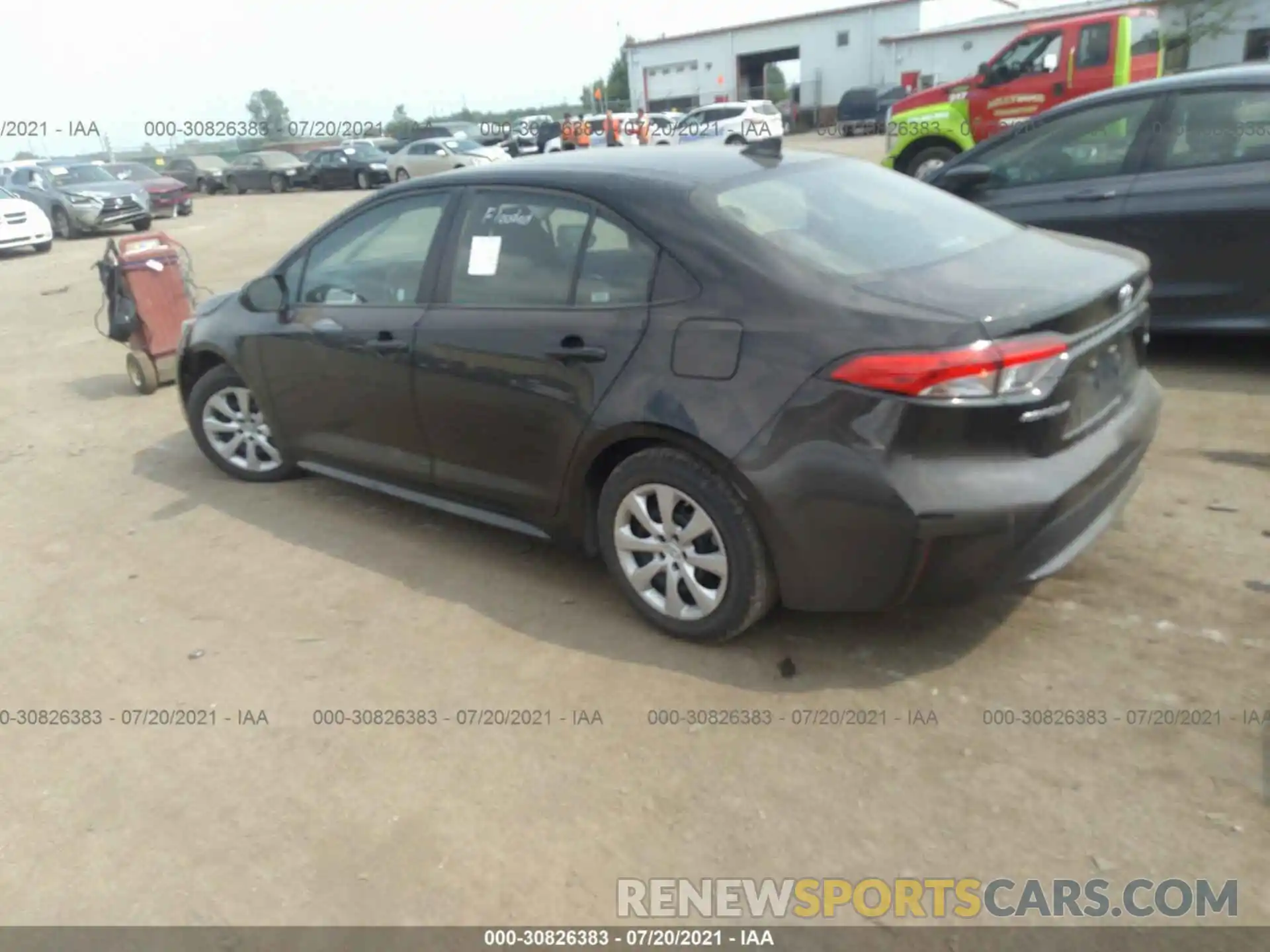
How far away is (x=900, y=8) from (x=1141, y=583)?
4906 cm

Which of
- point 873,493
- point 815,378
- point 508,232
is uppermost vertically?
point 508,232

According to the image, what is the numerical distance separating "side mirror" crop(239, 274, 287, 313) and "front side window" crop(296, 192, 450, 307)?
0.39 feet

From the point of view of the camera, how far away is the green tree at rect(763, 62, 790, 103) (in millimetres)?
55062

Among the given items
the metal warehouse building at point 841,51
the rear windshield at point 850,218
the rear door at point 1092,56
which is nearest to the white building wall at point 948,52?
the metal warehouse building at point 841,51

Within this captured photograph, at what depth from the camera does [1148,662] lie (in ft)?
10.5

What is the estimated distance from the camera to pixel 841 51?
4875cm

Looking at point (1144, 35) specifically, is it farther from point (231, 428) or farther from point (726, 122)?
point (726, 122)

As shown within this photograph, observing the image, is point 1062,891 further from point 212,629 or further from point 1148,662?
point 212,629

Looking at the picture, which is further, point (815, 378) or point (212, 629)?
point (212, 629)

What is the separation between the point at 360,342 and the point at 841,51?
49730mm

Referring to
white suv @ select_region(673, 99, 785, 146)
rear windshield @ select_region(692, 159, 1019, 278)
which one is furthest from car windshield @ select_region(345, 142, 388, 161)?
rear windshield @ select_region(692, 159, 1019, 278)

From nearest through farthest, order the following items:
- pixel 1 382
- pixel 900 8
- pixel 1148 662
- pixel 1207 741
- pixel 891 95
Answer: pixel 1207 741, pixel 1148 662, pixel 1 382, pixel 891 95, pixel 900 8

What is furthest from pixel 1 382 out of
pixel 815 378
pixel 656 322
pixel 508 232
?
pixel 815 378

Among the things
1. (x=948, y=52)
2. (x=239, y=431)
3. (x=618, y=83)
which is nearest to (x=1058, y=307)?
(x=239, y=431)
